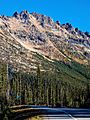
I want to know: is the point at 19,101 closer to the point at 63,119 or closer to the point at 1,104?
the point at 1,104

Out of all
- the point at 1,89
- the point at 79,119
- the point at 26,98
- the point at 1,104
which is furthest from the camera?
the point at 26,98

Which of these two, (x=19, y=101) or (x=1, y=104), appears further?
(x=19, y=101)

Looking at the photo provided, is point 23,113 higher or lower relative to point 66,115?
higher

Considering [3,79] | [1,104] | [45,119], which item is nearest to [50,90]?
[3,79]

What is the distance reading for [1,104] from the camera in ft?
386

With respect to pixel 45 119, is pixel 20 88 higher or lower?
higher

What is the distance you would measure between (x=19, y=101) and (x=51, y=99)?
579 inches

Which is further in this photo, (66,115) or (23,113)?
(23,113)

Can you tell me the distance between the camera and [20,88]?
197875 mm

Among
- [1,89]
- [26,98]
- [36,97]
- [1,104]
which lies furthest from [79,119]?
[26,98]

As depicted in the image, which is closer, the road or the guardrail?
the road

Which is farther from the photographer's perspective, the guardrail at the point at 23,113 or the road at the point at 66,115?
the guardrail at the point at 23,113

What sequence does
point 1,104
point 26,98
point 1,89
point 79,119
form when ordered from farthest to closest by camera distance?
point 26,98
point 1,89
point 1,104
point 79,119

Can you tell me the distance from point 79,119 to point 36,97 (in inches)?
5363
